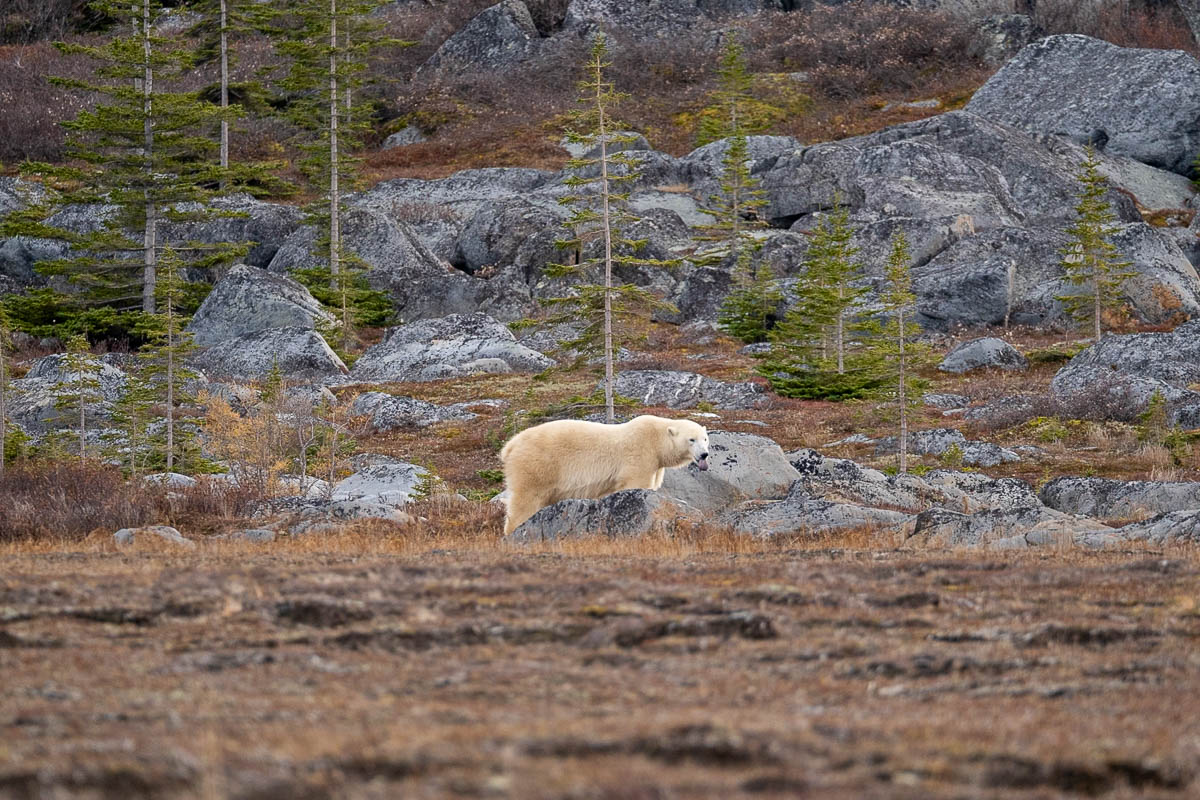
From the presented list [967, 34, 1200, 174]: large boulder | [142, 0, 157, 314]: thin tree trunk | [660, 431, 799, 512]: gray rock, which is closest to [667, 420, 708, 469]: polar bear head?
[660, 431, 799, 512]: gray rock

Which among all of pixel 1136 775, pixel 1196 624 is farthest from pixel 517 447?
pixel 1136 775

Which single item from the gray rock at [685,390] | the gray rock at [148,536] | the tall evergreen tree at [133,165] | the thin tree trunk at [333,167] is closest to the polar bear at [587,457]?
the gray rock at [148,536]

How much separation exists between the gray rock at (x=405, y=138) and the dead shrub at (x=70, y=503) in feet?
173

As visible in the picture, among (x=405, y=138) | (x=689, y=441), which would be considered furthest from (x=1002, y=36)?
(x=689, y=441)

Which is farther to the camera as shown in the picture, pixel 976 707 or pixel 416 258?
A: pixel 416 258

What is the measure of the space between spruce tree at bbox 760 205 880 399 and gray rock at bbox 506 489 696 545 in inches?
787

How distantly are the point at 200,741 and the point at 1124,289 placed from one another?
44460 mm

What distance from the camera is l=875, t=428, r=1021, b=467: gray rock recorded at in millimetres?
26453

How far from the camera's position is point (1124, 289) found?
43.6 m

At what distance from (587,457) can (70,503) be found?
6.98 metres

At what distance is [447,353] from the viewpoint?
141ft

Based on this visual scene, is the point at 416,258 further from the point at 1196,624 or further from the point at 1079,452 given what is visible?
the point at 1196,624

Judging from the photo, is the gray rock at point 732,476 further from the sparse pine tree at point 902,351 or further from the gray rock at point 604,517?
the sparse pine tree at point 902,351

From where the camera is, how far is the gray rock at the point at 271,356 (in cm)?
4094
